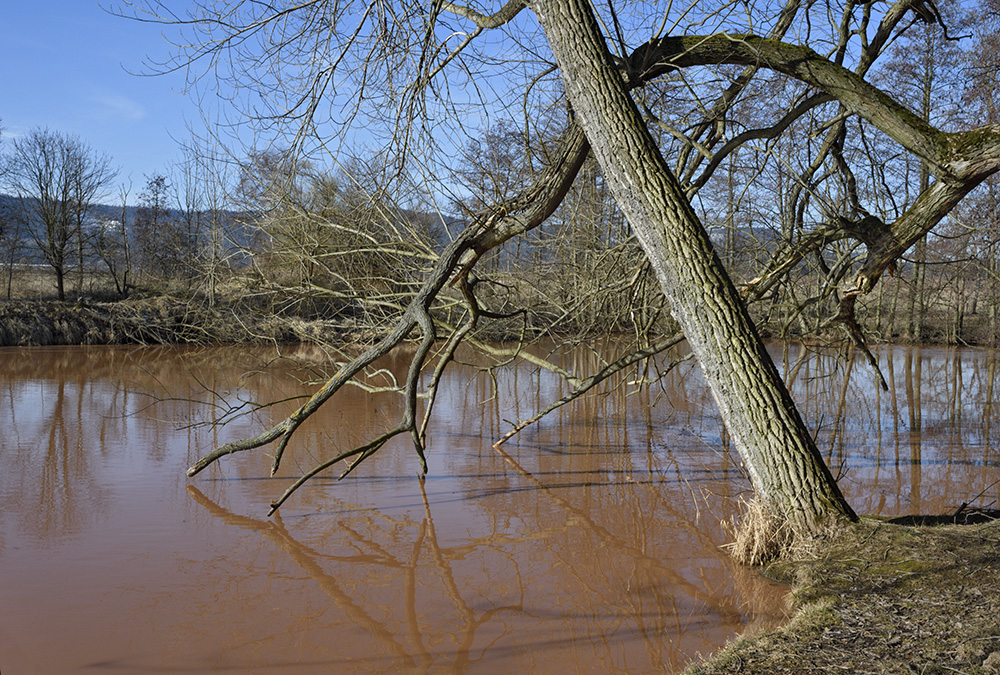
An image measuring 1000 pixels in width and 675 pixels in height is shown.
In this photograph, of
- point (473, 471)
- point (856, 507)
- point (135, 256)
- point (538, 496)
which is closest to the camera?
point (856, 507)

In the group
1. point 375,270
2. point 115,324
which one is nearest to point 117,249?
point 115,324

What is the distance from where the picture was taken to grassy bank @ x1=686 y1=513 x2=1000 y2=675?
314cm

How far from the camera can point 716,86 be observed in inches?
279

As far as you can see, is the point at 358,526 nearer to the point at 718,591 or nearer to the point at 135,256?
the point at 718,591

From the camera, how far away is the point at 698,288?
15.4 feet

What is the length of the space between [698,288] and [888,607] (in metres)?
2.01

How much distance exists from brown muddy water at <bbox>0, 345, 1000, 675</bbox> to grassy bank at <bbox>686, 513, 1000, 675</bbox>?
425mm

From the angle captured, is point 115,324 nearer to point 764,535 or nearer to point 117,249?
point 117,249

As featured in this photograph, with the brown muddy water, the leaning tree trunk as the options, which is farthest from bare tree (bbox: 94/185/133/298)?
the leaning tree trunk

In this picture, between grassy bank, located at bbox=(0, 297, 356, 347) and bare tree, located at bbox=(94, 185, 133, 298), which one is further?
bare tree, located at bbox=(94, 185, 133, 298)

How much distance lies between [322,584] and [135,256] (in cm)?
2677

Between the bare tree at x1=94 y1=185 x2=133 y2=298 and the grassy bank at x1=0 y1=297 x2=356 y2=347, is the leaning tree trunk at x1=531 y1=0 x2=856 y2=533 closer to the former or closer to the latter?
the grassy bank at x1=0 y1=297 x2=356 y2=347

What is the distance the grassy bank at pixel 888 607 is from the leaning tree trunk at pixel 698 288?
0.32 meters

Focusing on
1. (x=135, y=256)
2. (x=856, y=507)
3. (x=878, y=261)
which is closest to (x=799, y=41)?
(x=878, y=261)
